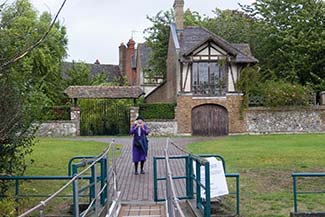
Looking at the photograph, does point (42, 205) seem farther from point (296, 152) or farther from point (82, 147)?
point (82, 147)

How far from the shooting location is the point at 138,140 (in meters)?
16.2

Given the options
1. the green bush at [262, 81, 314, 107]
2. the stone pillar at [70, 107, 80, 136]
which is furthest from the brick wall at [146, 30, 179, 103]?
the stone pillar at [70, 107, 80, 136]

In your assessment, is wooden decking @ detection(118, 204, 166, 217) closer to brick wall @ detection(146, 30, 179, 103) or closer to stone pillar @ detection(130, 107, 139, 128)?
stone pillar @ detection(130, 107, 139, 128)

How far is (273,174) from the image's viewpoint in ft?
54.5

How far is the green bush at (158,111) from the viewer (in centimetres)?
3988

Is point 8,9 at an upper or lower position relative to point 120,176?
upper

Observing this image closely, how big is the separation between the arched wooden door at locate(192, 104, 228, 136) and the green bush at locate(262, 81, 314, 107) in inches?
128

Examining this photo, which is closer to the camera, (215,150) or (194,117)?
(215,150)

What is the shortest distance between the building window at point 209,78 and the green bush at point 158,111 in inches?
84.3

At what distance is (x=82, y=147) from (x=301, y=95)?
765 inches

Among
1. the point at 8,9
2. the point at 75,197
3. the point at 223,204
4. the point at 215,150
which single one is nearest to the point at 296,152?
the point at 215,150

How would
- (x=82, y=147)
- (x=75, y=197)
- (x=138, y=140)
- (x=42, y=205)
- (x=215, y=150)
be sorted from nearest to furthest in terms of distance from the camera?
(x=42, y=205)
(x=75, y=197)
(x=138, y=140)
(x=215, y=150)
(x=82, y=147)

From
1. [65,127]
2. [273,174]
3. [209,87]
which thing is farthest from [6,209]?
[209,87]

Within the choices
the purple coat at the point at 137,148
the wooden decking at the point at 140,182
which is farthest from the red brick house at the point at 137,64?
the purple coat at the point at 137,148
